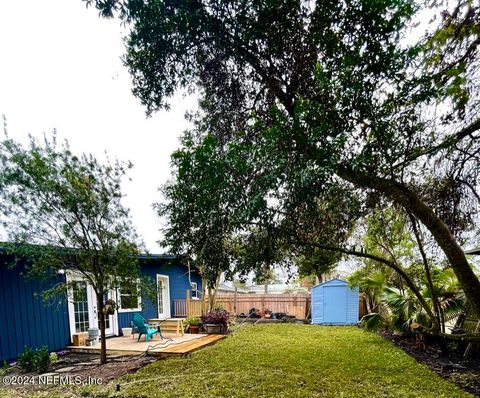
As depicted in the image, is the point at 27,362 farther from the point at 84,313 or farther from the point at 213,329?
the point at 213,329

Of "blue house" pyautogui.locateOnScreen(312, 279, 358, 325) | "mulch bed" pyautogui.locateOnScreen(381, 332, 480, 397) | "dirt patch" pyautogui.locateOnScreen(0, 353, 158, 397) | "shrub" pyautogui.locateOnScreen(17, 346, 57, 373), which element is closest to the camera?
"mulch bed" pyautogui.locateOnScreen(381, 332, 480, 397)

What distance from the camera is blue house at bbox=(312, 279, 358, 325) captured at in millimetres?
10008

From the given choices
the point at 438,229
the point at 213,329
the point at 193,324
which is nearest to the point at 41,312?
the point at 193,324

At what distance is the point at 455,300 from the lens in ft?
19.8

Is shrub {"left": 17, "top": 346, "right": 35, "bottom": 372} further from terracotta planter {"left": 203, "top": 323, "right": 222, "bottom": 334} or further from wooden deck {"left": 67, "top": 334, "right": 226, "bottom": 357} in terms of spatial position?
terracotta planter {"left": 203, "top": 323, "right": 222, "bottom": 334}

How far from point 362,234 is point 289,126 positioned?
13.5 ft

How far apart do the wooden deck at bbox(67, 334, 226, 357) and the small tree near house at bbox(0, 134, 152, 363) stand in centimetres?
85

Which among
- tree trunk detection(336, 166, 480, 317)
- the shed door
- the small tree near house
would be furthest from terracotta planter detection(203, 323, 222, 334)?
tree trunk detection(336, 166, 480, 317)

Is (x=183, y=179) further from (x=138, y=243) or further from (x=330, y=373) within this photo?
(x=330, y=373)

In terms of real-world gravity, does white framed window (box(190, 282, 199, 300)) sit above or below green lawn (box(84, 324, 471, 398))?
below

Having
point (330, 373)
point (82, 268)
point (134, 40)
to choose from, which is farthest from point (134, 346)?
point (134, 40)

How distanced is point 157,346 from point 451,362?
6.01m

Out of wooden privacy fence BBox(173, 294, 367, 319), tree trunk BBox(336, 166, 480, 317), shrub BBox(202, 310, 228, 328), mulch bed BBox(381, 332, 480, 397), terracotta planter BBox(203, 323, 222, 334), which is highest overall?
tree trunk BBox(336, 166, 480, 317)

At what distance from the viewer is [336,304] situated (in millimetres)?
10117
